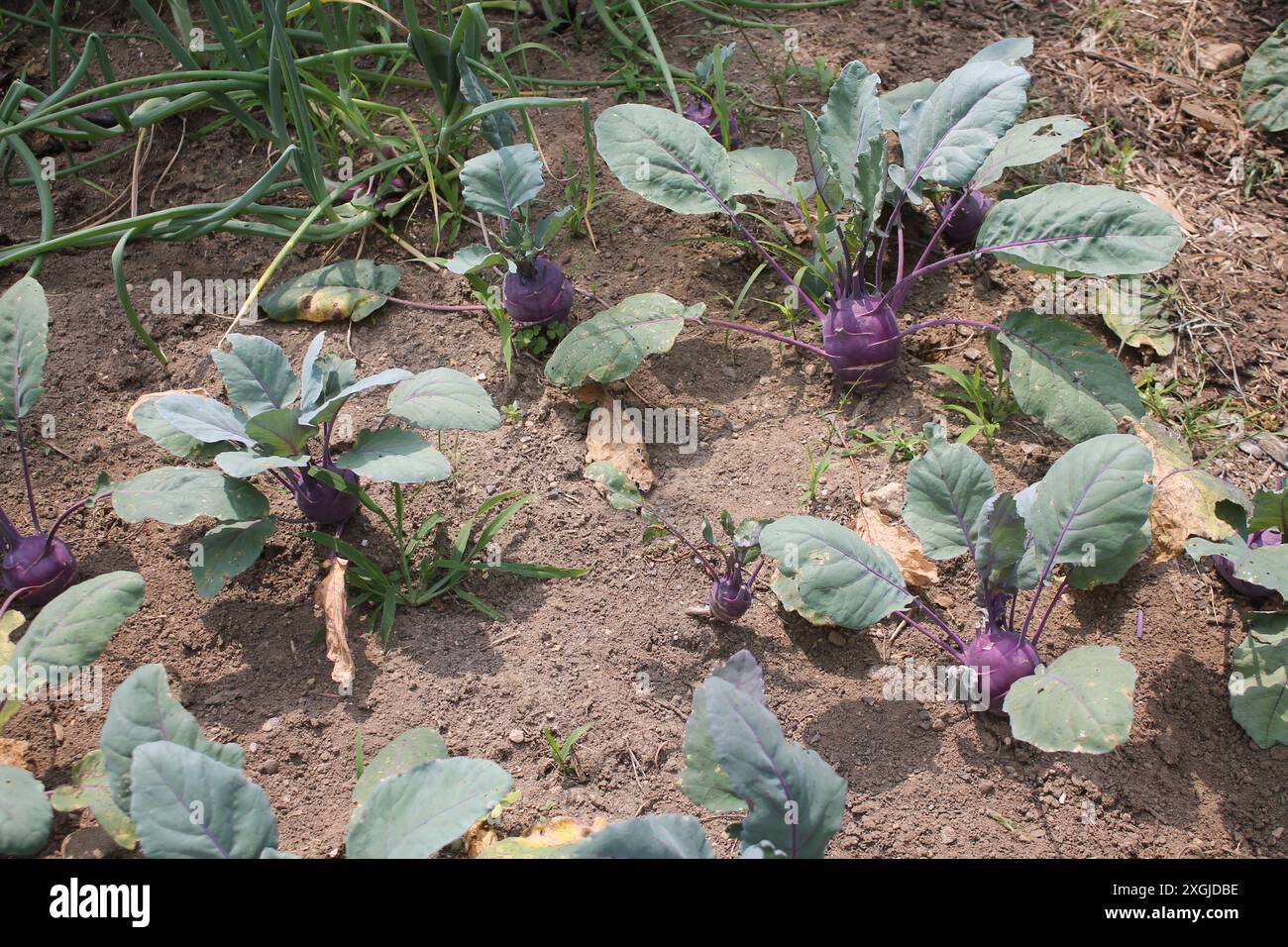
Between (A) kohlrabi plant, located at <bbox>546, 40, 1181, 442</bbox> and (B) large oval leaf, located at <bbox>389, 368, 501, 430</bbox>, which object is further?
(A) kohlrabi plant, located at <bbox>546, 40, 1181, 442</bbox>

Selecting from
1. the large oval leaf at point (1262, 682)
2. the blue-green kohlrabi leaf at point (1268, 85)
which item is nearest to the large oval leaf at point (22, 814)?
the large oval leaf at point (1262, 682)

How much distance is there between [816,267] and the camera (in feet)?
8.38

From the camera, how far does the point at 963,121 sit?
7.78 feet

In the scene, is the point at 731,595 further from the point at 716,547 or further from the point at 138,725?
the point at 138,725

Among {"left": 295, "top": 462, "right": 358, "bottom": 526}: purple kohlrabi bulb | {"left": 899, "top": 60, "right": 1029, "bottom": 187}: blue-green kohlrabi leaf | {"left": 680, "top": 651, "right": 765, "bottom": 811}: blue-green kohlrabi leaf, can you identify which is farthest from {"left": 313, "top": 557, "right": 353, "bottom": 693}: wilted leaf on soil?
{"left": 899, "top": 60, "right": 1029, "bottom": 187}: blue-green kohlrabi leaf

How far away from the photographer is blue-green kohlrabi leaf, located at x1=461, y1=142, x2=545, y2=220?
2.37 meters

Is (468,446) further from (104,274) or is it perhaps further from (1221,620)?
(1221,620)

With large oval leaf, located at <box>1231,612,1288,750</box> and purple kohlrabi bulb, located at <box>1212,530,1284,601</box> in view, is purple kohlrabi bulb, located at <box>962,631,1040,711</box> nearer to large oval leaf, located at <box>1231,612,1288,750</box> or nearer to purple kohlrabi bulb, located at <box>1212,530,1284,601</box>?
A: large oval leaf, located at <box>1231,612,1288,750</box>

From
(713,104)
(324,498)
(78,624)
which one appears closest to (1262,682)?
(324,498)

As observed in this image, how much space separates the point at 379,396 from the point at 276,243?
2.14 ft

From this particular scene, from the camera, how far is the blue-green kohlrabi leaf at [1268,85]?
298 centimetres

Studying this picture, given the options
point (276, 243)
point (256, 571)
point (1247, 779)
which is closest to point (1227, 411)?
point (1247, 779)

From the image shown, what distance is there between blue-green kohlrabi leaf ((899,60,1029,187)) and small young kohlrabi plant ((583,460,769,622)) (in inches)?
35.6

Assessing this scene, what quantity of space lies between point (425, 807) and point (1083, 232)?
1.74 meters
